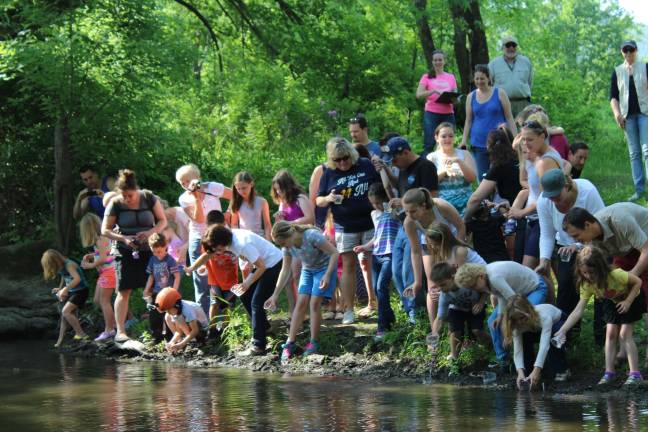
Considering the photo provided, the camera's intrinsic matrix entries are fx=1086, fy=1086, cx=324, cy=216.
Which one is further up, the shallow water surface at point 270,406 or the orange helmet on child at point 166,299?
the orange helmet on child at point 166,299

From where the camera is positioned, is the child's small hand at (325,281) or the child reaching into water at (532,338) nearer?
the child reaching into water at (532,338)

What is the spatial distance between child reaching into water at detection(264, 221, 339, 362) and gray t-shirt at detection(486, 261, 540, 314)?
2.10m

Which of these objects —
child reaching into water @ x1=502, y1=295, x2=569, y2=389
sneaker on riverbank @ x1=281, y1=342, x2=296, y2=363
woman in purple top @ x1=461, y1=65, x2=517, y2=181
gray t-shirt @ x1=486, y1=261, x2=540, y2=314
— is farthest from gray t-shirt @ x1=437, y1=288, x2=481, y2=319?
woman in purple top @ x1=461, y1=65, x2=517, y2=181

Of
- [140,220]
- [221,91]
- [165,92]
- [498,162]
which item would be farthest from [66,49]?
[221,91]

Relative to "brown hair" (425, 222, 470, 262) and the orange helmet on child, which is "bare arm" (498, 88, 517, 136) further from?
the orange helmet on child

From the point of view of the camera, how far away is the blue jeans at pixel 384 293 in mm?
10961

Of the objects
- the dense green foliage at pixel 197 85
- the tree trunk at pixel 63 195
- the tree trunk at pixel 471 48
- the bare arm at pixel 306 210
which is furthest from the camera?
the tree trunk at pixel 471 48

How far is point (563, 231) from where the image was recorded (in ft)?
31.1

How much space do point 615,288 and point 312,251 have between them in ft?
11.2

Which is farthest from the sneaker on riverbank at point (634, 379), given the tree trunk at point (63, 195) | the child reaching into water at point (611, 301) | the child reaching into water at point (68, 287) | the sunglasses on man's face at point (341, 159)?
the tree trunk at point (63, 195)

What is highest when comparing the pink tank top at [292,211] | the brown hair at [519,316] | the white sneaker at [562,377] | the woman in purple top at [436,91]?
the woman in purple top at [436,91]

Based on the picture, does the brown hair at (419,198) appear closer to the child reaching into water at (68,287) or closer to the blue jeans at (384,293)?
the blue jeans at (384,293)

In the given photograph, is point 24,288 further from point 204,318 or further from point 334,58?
point 334,58

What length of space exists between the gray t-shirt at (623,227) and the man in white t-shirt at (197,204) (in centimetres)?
512
